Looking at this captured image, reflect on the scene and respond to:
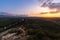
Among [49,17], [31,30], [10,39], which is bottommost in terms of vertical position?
[10,39]

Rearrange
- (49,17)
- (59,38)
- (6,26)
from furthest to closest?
(6,26) < (49,17) < (59,38)

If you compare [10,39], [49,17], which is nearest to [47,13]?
[49,17]

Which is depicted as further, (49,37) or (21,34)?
(21,34)

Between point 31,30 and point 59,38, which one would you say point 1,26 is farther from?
point 59,38

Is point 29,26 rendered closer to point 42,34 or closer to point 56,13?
point 42,34

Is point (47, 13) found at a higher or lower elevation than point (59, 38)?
higher

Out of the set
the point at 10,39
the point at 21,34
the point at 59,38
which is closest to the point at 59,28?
the point at 59,38

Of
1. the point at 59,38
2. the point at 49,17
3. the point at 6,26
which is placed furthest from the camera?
the point at 6,26
